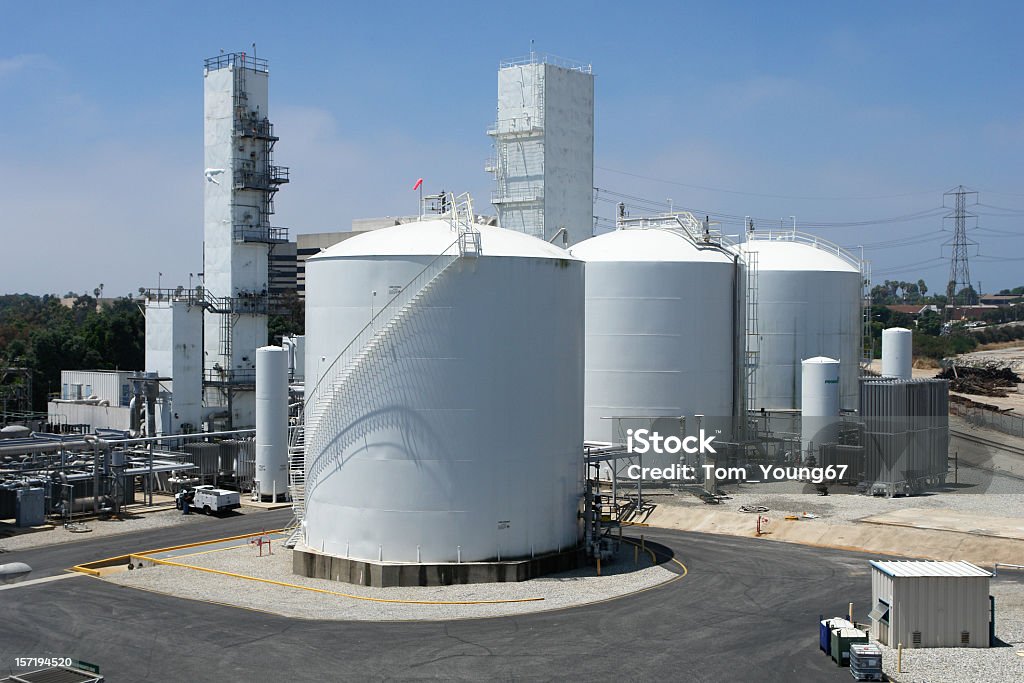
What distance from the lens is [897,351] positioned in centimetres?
6003

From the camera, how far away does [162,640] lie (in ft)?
82.9

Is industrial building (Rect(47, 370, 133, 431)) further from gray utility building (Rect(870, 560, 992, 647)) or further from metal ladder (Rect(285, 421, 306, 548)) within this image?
gray utility building (Rect(870, 560, 992, 647))

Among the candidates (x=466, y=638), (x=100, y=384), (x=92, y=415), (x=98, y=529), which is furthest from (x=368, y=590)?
(x=100, y=384)

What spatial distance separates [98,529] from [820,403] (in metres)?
32.5

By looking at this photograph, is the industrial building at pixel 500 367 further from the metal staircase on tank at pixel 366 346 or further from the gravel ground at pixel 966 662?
the gravel ground at pixel 966 662

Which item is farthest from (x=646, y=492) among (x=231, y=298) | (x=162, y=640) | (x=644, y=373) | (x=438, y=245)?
(x=231, y=298)

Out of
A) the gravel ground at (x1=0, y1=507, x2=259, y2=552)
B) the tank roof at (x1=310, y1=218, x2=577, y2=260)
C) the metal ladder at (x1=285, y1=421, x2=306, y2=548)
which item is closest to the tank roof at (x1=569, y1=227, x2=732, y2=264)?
the tank roof at (x1=310, y1=218, x2=577, y2=260)

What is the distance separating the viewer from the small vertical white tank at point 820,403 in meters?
48.7

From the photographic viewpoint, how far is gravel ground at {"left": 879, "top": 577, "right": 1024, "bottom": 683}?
73.2ft

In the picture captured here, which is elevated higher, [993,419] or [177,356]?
[177,356]

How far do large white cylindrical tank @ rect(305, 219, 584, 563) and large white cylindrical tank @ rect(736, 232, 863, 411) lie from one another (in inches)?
1059

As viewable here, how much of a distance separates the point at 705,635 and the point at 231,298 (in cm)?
4772

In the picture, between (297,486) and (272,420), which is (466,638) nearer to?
(297,486)

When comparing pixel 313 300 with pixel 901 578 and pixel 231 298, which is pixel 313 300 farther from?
pixel 231 298
